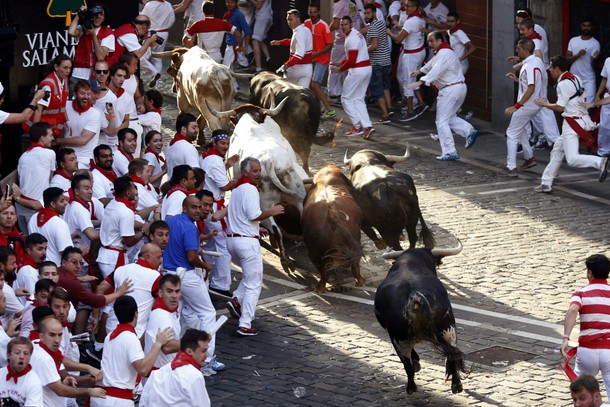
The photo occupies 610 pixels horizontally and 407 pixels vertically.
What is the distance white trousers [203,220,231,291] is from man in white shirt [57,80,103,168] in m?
1.75

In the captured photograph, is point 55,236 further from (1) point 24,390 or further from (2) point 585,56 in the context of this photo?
(2) point 585,56

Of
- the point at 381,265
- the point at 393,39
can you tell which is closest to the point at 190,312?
the point at 381,265

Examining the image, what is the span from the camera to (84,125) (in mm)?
15086

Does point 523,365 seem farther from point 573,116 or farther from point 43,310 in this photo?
point 573,116

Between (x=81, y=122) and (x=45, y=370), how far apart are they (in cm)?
560

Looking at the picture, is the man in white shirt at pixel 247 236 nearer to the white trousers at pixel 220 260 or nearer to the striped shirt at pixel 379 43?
the white trousers at pixel 220 260

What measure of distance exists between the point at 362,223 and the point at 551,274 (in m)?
2.45

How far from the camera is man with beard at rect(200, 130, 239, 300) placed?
49.1ft

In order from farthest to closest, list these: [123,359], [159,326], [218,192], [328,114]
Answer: [328,114] → [218,192] → [159,326] → [123,359]

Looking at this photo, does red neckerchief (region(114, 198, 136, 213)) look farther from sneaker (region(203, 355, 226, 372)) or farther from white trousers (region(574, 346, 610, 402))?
white trousers (region(574, 346, 610, 402))

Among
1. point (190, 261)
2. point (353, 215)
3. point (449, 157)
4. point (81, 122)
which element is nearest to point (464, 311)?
point (353, 215)

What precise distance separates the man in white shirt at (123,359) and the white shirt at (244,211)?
372cm

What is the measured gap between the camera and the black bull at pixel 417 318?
11805mm

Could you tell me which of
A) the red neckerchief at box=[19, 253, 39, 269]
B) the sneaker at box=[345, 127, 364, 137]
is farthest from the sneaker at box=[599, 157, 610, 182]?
the red neckerchief at box=[19, 253, 39, 269]
